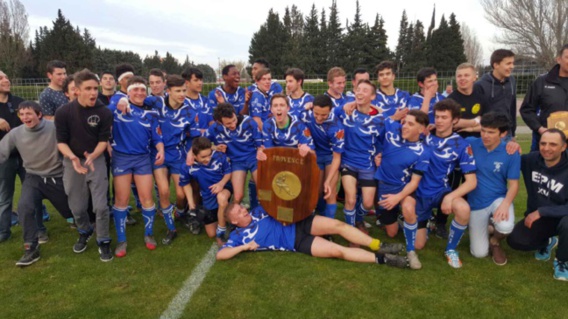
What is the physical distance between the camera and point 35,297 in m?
3.33

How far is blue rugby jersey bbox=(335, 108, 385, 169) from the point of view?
443 cm

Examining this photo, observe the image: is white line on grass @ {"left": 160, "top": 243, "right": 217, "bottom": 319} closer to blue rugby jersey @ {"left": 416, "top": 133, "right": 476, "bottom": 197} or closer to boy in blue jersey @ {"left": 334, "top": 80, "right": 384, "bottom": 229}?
boy in blue jersey @ {"left": 334, "top": 80, "right": 384, "bottom": 229}

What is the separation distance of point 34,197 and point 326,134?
3.37 metres

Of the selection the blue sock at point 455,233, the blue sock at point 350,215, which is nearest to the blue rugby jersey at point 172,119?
the blue sock at point 350,215

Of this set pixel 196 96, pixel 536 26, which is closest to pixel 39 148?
pixel 196 96

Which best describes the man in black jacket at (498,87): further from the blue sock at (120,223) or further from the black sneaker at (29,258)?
the black sneaker at (29,258)

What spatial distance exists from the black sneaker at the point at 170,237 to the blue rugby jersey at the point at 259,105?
2.27 metres

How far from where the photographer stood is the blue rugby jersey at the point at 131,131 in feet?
13.9

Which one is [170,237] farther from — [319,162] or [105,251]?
[319,162]

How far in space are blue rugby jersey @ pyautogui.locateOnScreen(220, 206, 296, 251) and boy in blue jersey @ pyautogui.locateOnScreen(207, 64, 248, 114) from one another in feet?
8.40

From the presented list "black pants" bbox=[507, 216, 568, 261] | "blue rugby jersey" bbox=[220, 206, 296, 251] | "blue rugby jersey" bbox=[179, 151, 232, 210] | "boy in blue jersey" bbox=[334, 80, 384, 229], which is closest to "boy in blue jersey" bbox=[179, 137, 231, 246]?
"blue rugby jersey" bbox=[179, 151, 232, 210]

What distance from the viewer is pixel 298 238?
412 cm

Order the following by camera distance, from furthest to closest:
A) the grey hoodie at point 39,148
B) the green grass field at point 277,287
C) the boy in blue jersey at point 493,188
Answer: the grey hoodie at point 39,148 → the boy in blue jersey at point 493,188 → the green grass field at point 277,287

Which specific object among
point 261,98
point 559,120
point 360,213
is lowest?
point 360,213
